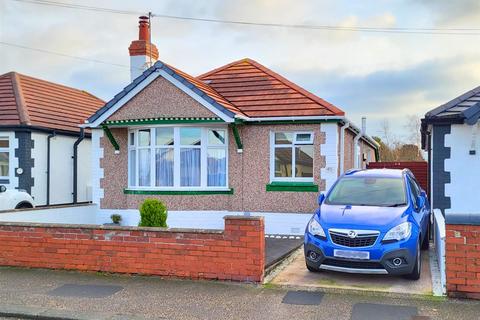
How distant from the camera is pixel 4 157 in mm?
14711

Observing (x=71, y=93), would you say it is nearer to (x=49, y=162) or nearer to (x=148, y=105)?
(x=49, y=162)

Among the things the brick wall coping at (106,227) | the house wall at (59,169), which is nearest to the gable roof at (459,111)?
the brick wall coping at (106,227)

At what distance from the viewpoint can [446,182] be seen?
1007 cm

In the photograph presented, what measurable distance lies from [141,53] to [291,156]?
6.08 meters

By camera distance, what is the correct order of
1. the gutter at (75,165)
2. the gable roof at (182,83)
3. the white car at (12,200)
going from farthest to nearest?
the gutter at (75,165)
the white car at (12,200)
the gable roof at (182,83)

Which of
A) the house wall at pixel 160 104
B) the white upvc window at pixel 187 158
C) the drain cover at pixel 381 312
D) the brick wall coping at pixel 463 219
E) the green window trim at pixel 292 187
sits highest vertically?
the house wall at pixel 160 104

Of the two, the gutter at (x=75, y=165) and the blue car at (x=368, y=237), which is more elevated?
the gutter at (x=75, y=165)

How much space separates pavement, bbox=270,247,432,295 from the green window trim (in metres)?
4.17

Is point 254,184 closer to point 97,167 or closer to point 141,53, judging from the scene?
point 97,167

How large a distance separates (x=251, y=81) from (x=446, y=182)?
19.9 ft

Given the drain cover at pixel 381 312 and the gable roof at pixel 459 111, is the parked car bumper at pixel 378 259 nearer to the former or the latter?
the drain cover at pixel 381 312

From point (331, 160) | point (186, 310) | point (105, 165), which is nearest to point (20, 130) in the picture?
point (105, 165)

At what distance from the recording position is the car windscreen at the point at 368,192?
7679mm

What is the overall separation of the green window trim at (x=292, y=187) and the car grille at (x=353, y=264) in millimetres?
4945
